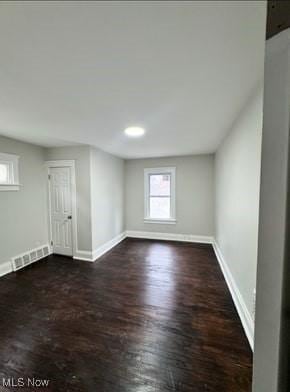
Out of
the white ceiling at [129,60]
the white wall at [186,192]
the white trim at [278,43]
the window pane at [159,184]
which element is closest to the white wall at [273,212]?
the white trim at [278,43]

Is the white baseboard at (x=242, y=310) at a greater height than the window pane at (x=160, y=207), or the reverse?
the window pane at (x=160, y=207)

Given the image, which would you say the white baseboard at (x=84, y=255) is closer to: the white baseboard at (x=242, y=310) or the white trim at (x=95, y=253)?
the white trim at (x=95, y=253)

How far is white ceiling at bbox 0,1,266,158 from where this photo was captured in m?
0.91

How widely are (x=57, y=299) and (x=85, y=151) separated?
8.73ft

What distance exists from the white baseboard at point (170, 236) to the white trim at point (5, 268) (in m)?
3.04

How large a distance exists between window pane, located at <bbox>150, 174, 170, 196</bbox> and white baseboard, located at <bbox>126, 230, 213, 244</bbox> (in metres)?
1.20

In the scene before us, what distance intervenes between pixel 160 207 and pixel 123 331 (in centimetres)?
374

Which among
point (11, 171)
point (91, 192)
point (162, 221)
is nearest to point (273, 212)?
point (91, 192)

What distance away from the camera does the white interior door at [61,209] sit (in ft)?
13.0

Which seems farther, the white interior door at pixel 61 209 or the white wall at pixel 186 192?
the white wall at pixel 186 192

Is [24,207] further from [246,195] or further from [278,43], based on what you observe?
[278,43]

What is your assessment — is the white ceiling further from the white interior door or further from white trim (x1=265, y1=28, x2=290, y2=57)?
the white interior door

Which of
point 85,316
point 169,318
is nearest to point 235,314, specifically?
point 169,318

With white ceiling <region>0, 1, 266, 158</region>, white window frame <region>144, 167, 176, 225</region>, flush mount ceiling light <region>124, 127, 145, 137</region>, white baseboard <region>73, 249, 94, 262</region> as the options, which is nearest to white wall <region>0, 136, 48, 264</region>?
white baseboard <region>73, 249, 94, 262</region>
